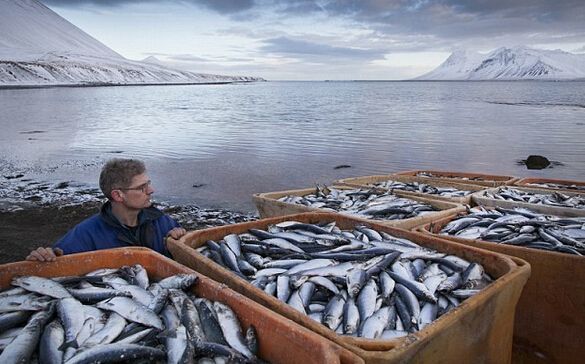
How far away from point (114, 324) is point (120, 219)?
179cm

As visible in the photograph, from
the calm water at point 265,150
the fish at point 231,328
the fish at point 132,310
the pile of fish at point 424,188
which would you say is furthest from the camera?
the calm water at point 265,150

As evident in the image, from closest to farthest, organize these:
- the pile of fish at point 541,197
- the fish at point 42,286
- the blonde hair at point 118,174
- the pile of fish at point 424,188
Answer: the fish at point 42,286
the blonde hair at point 118,174
the pile of fish at point 541,197
the pile of fish at point 424,188

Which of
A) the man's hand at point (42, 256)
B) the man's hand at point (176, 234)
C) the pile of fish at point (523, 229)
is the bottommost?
the pile of fish at point (523, 229)

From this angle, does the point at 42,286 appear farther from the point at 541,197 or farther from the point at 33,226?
the point at 33,226

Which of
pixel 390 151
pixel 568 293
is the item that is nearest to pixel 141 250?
pixel 568 293

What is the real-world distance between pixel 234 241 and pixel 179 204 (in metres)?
6.95

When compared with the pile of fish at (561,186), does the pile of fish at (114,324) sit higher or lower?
higher

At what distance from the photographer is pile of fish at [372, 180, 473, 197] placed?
6.61 m

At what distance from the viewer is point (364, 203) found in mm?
5926

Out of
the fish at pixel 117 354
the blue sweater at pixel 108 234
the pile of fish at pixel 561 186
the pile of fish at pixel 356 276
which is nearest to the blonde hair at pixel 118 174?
the blue sweater at pixel 108 234

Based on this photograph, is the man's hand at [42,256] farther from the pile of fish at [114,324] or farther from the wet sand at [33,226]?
the wet sand at [33,226]

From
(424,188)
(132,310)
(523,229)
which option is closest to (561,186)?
(424,188)

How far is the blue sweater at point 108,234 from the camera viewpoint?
376 cm

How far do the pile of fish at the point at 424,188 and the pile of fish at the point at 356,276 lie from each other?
3.04m
